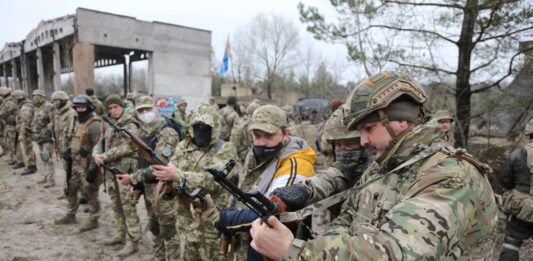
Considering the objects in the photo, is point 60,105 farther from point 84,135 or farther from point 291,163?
point 291,163

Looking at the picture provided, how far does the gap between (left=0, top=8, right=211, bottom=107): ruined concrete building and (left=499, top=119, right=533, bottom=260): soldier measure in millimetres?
16898

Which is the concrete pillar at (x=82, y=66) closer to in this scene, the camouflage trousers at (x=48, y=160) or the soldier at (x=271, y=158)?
the camouflage trousers at (x=48, y=160)

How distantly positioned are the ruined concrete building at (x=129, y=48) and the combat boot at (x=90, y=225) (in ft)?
39.7

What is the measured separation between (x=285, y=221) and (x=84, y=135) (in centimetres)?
558

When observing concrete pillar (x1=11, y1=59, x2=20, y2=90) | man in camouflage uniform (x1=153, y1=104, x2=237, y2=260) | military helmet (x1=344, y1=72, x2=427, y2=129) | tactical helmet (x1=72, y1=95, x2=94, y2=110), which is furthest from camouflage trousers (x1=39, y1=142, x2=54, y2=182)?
concrete pillar (x1=11, y1=59, x2=20, y2=90)

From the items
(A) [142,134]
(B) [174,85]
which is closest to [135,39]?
(B) [174,85]

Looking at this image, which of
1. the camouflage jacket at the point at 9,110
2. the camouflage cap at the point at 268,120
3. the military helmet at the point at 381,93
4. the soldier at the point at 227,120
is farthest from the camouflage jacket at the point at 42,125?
the military helmet at the point at 381,93

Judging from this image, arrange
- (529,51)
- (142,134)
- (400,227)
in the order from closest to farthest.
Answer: (400,227)
(142,134)
(529,51)

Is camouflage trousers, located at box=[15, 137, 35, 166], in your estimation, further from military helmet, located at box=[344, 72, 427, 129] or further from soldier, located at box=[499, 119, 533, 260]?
soldier, located at box=[499, 119, 533, 260]

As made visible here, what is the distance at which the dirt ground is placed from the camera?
486cm

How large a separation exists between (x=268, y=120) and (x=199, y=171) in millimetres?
1260

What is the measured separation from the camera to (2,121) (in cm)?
1038

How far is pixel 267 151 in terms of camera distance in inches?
105

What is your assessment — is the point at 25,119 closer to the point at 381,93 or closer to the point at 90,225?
the point at 90,225
